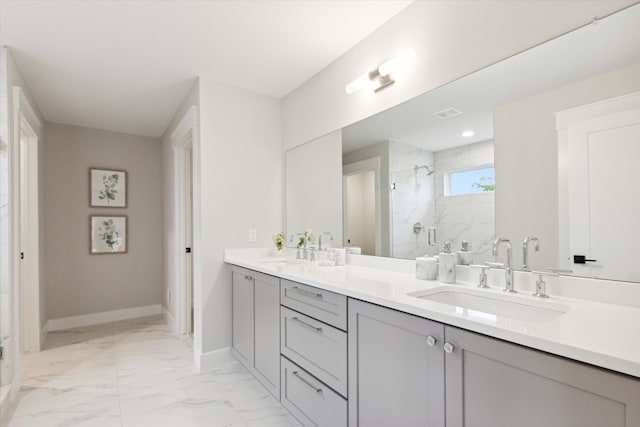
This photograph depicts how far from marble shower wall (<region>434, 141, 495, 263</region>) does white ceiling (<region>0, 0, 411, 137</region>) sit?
930 mm

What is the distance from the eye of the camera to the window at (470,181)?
5.14 feet

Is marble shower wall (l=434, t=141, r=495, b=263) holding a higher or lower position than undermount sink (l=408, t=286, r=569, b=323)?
higher

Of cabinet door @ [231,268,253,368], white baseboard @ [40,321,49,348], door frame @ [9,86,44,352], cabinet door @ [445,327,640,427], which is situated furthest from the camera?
white baseboard @ [40,321,49,348]

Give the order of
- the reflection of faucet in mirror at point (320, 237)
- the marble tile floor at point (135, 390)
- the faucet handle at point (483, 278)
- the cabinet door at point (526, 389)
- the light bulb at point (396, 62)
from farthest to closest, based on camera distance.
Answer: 1. the reflection of faucet in mirror at point (320, 237)
2. the marble tile floor at point (135, 390)
3. the light bulb at point (396, 62)
4. the faucet handle at point (483, 278)
5. the cabinet door at point (526, 389)

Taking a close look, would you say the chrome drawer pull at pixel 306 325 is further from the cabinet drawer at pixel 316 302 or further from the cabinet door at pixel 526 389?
the cabinet door at pixel 526 389

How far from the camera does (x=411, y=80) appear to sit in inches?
73.4

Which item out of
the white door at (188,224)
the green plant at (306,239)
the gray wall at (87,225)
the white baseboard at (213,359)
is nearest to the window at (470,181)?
the green plant at (306,239)

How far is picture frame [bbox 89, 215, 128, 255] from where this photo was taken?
3.99m

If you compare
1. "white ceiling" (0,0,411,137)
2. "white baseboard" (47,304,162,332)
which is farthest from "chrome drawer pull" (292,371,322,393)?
"white baseboard" (47,304,162,332)

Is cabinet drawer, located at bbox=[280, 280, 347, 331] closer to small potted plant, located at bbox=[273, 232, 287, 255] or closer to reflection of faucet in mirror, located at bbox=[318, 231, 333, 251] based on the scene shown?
reflection of faucet in mirror, located at bbox=[318, 231, 333, 251]

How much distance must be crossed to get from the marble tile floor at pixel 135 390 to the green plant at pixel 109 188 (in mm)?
1683

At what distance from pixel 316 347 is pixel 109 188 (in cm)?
369

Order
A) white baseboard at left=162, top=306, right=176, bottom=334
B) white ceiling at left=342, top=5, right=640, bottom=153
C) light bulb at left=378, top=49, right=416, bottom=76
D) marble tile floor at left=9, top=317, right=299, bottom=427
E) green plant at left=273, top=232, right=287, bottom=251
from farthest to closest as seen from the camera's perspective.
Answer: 1. white baseboard at left=162, top=306, right=176, bottom=334
2. green plant at left=273, top=232, right=287, bottom=251
3. marble tile floor at left=9, top=317, right=299, bottom=427
4. light bulb at left=378, top=49, right=416, bottom=76
5. white ceiling at left=342, top=5, right=640, bottom=153

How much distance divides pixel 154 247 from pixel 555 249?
4428mm
